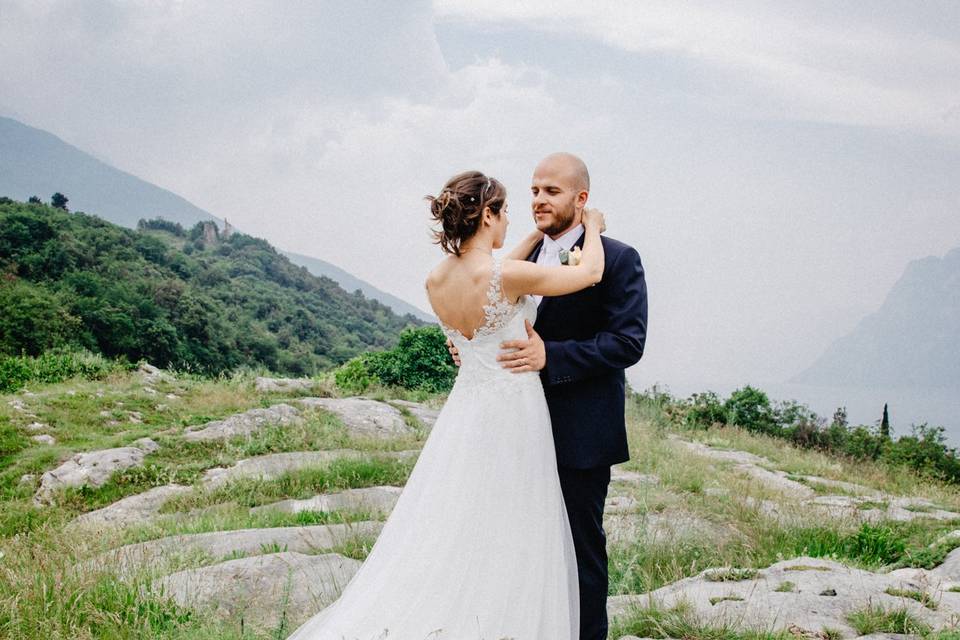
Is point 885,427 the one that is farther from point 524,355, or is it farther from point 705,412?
point 524,355

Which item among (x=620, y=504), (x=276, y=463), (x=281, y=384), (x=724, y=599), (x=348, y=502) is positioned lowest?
(x=276, y=463)

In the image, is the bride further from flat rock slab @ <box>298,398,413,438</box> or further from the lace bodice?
flat rock slab @ <box>298,398,413,438</box>

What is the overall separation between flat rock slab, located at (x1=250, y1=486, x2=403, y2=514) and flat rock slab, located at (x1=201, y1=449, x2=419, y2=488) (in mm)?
1168

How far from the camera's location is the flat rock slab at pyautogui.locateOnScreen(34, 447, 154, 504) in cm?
1080

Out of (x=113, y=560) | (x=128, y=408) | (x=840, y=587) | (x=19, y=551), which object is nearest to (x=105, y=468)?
(x=128, y=408)

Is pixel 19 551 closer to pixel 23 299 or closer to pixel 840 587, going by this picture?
pixel 840 587

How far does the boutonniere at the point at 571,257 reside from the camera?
409 cm

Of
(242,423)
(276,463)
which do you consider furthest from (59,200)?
(276,463)

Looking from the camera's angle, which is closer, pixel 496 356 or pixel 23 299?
pixel 496 356

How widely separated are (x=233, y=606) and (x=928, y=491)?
1212cm

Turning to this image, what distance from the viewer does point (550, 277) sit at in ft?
12.8

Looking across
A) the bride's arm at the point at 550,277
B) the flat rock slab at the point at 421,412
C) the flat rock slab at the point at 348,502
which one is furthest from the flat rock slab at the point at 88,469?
the bride's arm at the point at 550,277

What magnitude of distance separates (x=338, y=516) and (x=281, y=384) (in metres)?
11.1

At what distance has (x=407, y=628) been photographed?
3.86 meters
